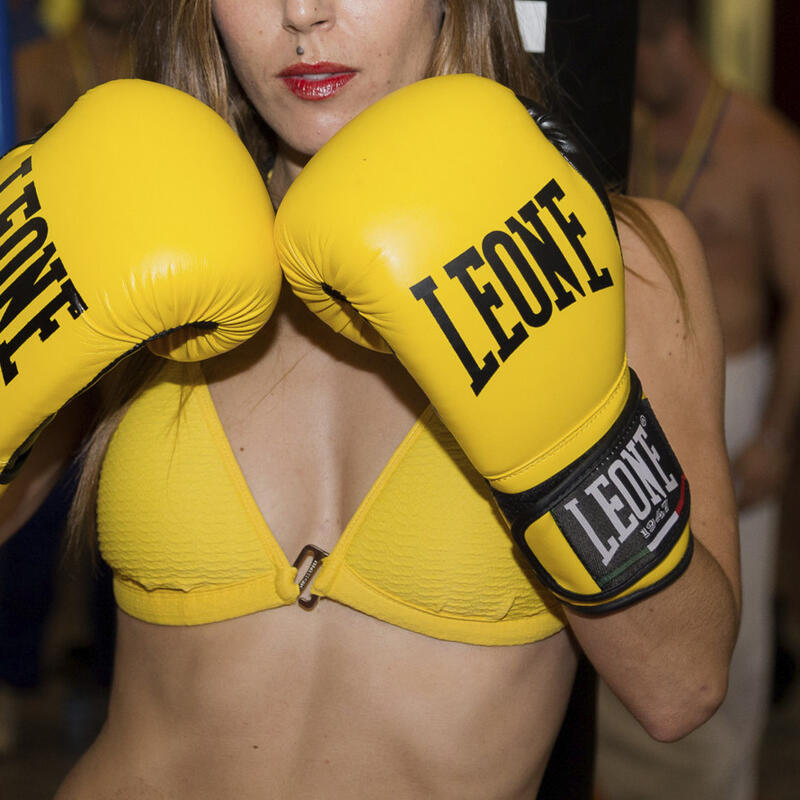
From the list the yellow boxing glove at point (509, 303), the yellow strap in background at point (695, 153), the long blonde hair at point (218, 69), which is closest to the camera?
the yellow boxing glove at point (509, 303)

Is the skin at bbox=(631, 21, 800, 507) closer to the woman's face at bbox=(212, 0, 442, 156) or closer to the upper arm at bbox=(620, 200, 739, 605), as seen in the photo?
the upper arm at bbox=(620, 200, 739, 605)

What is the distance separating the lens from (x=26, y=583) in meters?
2.15

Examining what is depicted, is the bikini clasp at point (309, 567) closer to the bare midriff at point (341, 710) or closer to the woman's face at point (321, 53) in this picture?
the bare midriff at point (341, 710)

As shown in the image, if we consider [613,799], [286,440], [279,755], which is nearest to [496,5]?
[286,440]

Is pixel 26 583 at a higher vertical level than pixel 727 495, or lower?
lower

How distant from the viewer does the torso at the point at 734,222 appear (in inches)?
97.0

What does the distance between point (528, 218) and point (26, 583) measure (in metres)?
1.63

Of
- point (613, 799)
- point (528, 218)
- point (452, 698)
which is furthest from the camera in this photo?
point (613, 799)

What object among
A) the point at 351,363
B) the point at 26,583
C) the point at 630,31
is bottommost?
the point at 26,583

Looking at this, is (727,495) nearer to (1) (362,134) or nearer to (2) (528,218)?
(2) (528,218)

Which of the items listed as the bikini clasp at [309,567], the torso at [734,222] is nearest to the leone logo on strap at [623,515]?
the bikini clasp at [309,567]

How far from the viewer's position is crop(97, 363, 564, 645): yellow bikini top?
3.17 ft

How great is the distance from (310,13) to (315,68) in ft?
0.16

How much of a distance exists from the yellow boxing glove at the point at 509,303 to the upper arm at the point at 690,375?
0.37ft
